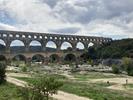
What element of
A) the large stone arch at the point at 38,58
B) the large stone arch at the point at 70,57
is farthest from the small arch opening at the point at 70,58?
the large stone arch at the point at 38,58

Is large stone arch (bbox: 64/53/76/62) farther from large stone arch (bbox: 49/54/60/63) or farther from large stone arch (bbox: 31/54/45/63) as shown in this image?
large stone arch (bbox: 31/54/45/63)

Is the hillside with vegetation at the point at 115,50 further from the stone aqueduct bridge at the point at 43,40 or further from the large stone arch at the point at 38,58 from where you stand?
the large stone arch at the point at 38,58

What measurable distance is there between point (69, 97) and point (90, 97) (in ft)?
9.80

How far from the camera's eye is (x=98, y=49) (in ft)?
562

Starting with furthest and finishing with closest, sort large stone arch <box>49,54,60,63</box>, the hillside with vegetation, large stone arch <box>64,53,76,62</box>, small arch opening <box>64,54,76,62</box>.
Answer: small arch opening <box>64,54,76,62</box> → large stone arch <box>64,53,76,62</box> → large stone arch <box>49,54,60,63</box> → the hillside with vegetation

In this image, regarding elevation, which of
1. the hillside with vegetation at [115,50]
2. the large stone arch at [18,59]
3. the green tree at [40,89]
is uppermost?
the hillside with vegetation at [115,50]

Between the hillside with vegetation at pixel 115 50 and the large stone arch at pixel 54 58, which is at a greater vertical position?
the hillside with vegetation at pixel 115 50

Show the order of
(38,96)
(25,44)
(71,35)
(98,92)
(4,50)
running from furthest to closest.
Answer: (71,35) < (25,44) < (4,50) < (98,92) < (38,96)

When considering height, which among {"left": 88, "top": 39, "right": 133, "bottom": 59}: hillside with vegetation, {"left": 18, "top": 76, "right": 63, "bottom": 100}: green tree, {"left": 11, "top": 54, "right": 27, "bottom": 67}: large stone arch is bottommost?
{"left": 18, "top": 76, "right": 63, "bottom": 100}: green tree

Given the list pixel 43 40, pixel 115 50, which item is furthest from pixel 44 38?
pixel 115 50

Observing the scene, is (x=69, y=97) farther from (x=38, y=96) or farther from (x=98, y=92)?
(x=38, y=96)

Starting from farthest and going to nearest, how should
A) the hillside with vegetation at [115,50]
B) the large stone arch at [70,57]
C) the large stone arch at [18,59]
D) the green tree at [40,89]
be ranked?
the large stone arch at [70,57]
the hillside with vegetation at [115,50]
the large stone arch at [18,59]
the green tree at [40,89]

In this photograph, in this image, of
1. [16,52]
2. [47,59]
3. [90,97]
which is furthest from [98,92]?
[47,59]

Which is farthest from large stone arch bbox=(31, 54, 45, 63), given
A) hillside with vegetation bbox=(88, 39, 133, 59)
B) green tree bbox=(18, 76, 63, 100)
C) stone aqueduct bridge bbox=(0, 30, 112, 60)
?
green tree bbox=(18, 76, 63, 100)
